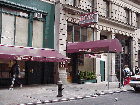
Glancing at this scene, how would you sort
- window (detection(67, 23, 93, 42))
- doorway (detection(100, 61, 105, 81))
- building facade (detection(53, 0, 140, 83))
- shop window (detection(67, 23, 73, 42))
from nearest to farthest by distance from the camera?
building facade (detection(53, 0, 140, 83)) → shop window (detection(67, 23, 73, 42)) → window (detection(67, 23, 93, 42)) → doorway (detection(100, 61, 105, 81))

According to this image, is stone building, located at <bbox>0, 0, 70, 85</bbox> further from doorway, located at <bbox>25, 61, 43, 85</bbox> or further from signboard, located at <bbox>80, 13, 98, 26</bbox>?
signboard, located at <bbox>80, 13, 98, 26</bbox>

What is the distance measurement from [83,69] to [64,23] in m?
4.99

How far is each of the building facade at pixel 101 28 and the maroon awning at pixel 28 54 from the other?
6.79 ft

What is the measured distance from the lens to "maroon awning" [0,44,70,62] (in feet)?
45.3

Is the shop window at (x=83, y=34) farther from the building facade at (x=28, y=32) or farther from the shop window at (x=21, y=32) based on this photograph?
the shop window at (x=21, y=32)

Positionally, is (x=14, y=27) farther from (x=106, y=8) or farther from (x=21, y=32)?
(x=106, y=8)

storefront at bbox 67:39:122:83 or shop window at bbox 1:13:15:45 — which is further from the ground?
shop window at bbox 1:13:15:45

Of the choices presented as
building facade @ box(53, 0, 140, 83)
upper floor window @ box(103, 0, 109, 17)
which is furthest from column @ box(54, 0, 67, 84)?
upper floor window @ box(103, 0, 109, 17)

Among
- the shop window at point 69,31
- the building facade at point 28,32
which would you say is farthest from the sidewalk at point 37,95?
the shop window at point 69,31

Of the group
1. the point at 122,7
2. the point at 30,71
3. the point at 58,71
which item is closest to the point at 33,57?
the point at 30,71

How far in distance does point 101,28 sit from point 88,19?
4.36 meters

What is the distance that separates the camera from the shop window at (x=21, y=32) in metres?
16.4

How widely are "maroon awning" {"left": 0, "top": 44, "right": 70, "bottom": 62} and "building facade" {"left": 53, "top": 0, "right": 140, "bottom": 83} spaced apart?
2.07m

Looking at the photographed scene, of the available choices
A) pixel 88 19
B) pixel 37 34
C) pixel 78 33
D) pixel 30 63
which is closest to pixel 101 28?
pixel 78 33
